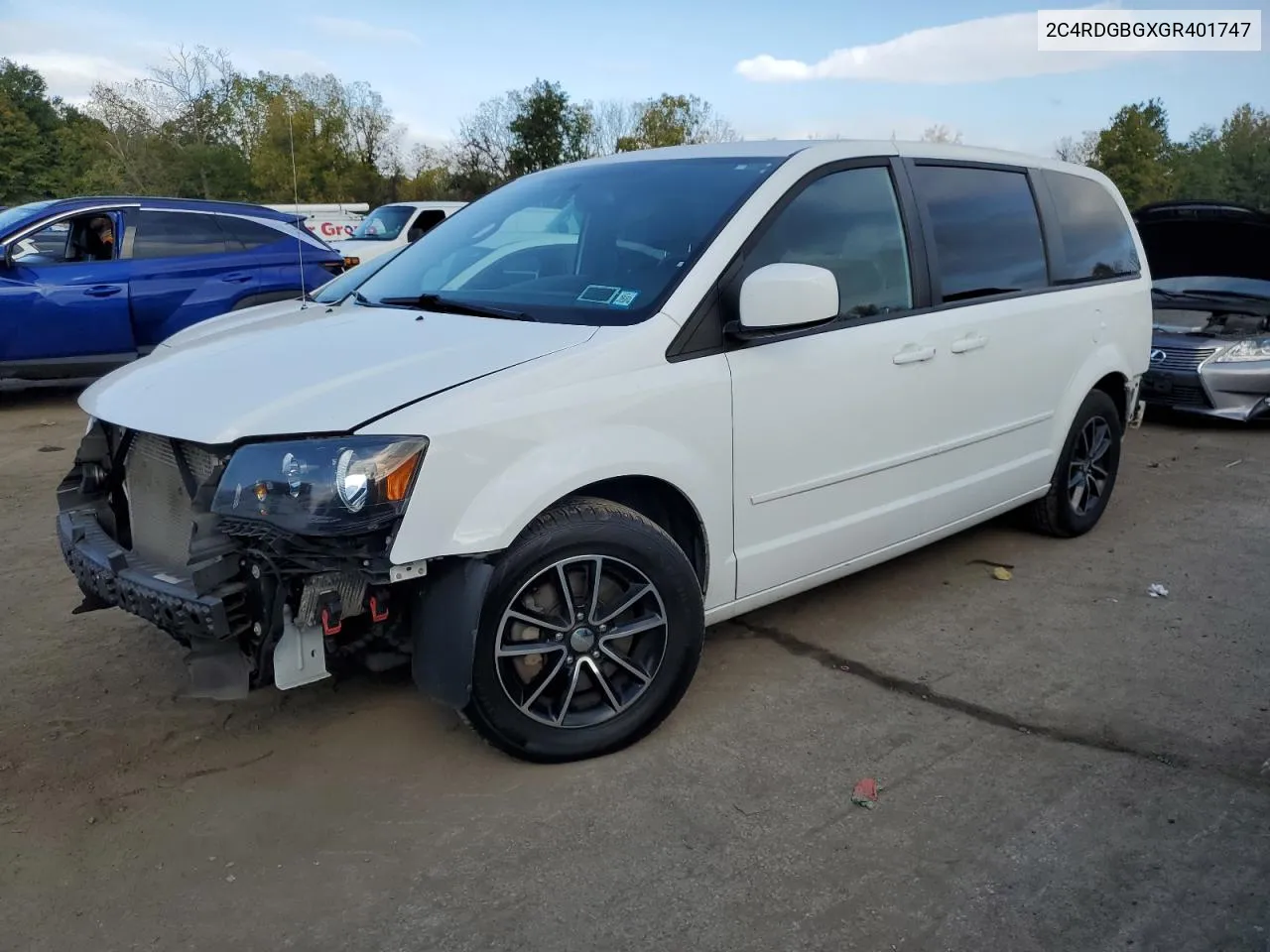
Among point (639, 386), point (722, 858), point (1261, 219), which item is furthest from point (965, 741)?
point (1261, 219)

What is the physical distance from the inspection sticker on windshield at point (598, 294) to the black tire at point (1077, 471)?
110 inches

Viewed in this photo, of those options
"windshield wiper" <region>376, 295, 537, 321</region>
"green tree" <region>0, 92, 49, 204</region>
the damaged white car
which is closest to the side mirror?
"windshield wiper" <region>376, 295, 537, 321</region>

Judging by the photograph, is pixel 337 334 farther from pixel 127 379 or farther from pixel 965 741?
pixel 965 741

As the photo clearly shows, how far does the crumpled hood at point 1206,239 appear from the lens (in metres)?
8.52

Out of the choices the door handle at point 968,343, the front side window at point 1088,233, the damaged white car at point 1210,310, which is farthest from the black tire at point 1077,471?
the damaged white car at point 1210,310

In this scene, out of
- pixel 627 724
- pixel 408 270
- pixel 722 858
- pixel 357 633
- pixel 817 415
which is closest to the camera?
pixel 722 858

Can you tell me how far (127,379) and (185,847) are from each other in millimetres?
1462

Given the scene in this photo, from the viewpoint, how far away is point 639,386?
309cm

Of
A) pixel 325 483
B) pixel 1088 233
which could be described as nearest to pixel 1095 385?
pixel 1088 233

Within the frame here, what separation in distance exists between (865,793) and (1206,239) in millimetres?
7994

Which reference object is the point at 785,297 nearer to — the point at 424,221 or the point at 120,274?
the point at 120,274

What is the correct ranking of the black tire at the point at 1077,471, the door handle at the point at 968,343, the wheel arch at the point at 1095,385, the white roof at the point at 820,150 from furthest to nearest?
1. the black tire at the point at 1077,471
2. the wheel arch at the point at 1095,385
3. the door handle at the point at 968,343
4. the white roof at the point at 820,150

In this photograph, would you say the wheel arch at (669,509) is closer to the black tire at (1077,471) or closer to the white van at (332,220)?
the black tire at (1077,471)

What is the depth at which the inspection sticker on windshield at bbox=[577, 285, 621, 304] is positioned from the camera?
333cm
